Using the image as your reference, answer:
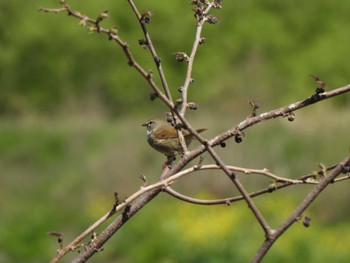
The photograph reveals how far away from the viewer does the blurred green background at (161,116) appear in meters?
10.6

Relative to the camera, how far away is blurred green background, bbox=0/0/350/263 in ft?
34.9

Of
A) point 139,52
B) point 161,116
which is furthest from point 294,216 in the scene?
point 139,52

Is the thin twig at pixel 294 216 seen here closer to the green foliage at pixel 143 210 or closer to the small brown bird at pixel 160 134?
the small brown bird at pixel 160 134

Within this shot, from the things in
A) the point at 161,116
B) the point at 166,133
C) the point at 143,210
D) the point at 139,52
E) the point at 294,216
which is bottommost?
the point at 294,216

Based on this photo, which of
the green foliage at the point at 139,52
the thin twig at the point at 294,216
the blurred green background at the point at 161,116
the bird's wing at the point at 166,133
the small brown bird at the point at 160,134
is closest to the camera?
the thin twig at the point at 294,216

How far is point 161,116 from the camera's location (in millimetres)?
20422

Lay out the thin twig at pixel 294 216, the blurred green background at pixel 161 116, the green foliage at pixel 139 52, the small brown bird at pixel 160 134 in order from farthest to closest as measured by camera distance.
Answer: the green foliage at pixel 139 52, the blurred green background at pixel 161 116, the small brown bird at pixel 160 134, the thin twig at pixel 294 216

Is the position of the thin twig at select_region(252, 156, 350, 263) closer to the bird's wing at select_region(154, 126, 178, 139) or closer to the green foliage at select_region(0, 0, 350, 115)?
the bird's wing at select_region(154, 126, 178, 139)

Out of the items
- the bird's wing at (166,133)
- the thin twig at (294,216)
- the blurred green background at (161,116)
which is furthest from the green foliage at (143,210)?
the thin twig at (294,216)

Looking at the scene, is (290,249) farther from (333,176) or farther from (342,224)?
(333,176)

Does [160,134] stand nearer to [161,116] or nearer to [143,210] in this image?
[143,210]

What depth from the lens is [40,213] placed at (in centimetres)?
1341

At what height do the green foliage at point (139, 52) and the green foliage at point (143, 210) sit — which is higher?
the green foliage at point (139, 52)

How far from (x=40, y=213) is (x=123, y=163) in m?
2.72
